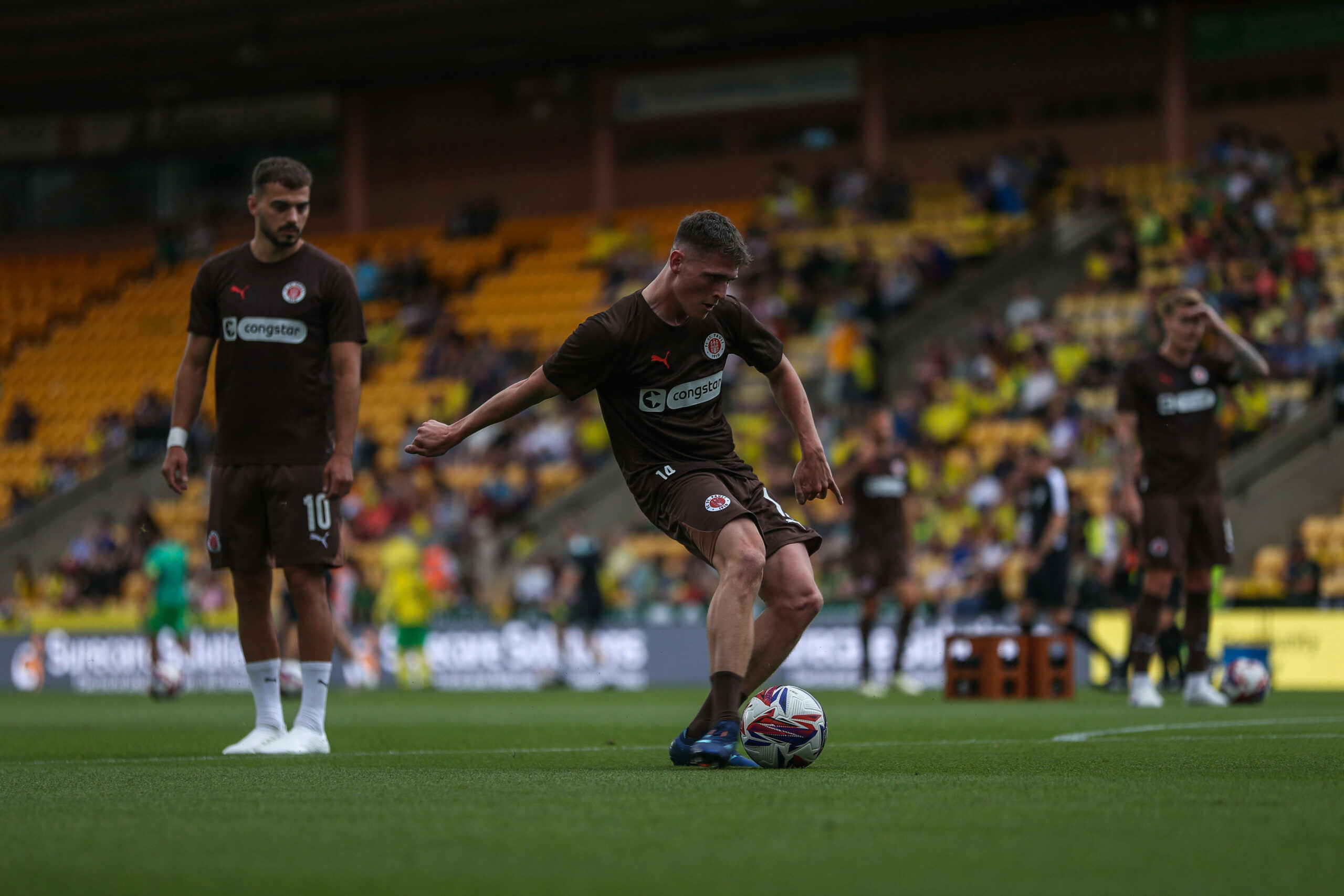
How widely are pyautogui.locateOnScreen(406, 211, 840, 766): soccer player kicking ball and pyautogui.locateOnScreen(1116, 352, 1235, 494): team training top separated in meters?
4.82

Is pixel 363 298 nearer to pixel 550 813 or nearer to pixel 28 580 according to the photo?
pixel 28 580

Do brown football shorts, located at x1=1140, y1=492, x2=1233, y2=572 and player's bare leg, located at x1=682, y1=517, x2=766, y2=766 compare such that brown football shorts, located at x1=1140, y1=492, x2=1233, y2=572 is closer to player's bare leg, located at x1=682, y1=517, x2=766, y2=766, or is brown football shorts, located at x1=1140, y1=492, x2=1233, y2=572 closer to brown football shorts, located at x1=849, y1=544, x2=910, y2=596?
brown football shorts, located at x1=849, y1=544, x2=910, y2=596

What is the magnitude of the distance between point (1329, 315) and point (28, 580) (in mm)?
19720

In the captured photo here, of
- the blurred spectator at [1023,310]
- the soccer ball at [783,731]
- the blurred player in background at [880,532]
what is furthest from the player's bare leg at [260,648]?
the blurred spectator at [1023,310]

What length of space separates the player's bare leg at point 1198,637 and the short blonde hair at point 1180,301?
5.38ft

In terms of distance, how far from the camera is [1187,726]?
904 centimetres

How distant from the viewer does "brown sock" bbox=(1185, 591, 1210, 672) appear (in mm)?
11328

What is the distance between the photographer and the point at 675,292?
6.60m

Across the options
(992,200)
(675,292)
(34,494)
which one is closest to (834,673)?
(992,200)

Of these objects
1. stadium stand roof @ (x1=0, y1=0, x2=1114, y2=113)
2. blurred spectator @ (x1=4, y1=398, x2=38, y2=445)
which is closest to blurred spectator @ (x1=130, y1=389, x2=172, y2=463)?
blurred spectator @ (x1=4, y1=398, x2=38, y2=445)

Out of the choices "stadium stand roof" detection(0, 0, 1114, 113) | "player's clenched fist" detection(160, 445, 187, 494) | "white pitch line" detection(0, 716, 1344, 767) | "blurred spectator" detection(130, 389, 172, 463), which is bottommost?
"white pitch line" detection(0, 716, 1344, 767)

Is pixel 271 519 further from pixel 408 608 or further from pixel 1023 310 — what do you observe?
pixel 1023 310

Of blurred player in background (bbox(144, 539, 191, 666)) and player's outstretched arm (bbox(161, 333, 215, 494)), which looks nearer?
player's outstretched arm (bbox(161, 333, 215, 494))

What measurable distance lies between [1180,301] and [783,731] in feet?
18.6
